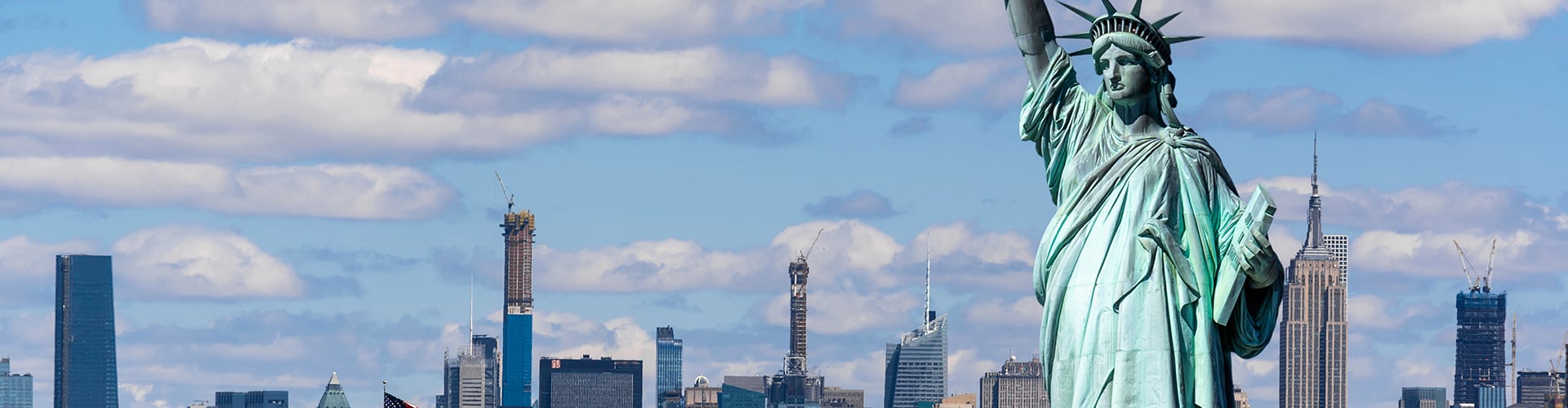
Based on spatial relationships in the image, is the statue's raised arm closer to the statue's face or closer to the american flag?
the statue's face

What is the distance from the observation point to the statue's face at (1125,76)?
3672 cm

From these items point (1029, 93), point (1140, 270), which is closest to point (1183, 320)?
point (1140, 270)

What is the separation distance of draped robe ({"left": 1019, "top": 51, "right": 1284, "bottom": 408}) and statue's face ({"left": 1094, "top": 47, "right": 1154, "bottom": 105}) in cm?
38

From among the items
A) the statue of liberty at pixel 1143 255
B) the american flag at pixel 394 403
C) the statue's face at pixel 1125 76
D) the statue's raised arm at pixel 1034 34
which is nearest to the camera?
the statue of liberty at pixel 1143 255

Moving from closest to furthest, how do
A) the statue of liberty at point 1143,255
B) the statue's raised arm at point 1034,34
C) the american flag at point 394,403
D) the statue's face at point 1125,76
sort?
1. the statue of liberty at point 1143,255
2. the statue's face at point 1125,76
3. the statue's raised arm at point 1034,34
4. the american flag at point 394,403

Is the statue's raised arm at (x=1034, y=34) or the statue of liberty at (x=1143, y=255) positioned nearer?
the statue of liberty at (x=1143, y=255)

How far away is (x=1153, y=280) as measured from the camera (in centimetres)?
3625

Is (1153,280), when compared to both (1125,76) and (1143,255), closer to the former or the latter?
(1143,255)

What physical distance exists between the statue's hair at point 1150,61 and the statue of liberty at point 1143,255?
12 mm

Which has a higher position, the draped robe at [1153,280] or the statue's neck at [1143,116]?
the statue's neck at [1143,116]

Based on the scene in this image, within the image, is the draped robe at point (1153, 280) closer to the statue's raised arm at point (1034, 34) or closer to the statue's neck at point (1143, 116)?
the statue's neck at point (1143, 116)

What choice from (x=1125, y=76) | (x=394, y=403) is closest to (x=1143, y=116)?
(x=1125, y=76)

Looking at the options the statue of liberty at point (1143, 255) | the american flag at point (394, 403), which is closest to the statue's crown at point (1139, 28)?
the statue of liberty at point (1143, 255)

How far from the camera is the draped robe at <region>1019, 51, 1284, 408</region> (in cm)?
3622
